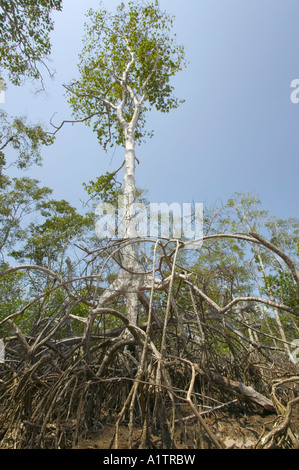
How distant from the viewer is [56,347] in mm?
2910

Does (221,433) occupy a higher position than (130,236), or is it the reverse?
(130,236)

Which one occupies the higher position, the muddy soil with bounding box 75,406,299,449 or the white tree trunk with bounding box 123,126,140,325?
the white tree trunk with bounding box 123,126,140,325

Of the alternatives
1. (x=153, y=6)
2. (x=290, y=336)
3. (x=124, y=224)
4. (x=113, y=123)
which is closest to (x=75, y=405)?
(x=124, y=224)

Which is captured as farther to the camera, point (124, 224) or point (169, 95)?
point (169, 95)

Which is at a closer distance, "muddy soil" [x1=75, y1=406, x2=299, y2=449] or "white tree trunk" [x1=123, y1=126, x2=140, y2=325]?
"muddy soil" [x1=75, y1=406, x2=299, y2=449]

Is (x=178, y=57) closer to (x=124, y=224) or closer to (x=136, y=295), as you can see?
(x=124, y=224)

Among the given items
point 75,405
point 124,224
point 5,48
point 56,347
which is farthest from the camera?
point 5,48

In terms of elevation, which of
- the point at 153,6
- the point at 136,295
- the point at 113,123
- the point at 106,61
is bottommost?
the point at 136,295

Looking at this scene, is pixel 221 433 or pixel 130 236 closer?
pixel 221 433

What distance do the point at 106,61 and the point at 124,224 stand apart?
20.7ft

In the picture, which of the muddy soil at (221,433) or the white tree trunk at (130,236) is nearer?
the muddy soil at (221,433)

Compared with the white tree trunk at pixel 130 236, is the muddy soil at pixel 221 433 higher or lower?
lower
